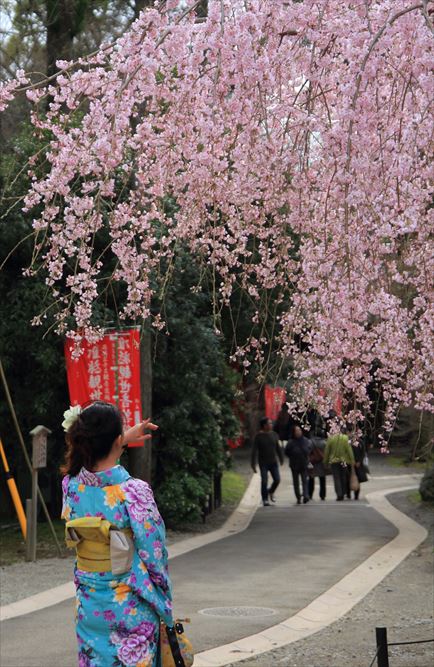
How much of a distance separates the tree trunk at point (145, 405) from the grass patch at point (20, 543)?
→ 5.02 feet

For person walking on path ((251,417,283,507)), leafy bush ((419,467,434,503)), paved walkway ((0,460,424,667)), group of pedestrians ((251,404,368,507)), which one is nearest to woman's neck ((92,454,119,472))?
paved walkway ((0,460,424,667))

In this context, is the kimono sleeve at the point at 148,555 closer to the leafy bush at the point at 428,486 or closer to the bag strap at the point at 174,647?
the bag strap at the point at 174,647

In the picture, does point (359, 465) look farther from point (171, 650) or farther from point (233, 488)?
point (171, 650)

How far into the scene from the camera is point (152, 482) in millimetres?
16969

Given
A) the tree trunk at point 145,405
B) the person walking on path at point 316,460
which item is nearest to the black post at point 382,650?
the tree trunk at point 145,405

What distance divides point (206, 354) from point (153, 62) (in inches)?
456

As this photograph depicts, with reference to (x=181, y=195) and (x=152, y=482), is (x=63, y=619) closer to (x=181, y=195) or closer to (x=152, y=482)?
(x=181, y=195)

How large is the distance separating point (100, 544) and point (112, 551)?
0.09 metres

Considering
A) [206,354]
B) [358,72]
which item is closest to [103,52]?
[358,72]

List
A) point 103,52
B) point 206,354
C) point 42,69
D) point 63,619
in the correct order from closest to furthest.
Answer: point 103,52
point 63,619
point 206,354
point 42,69

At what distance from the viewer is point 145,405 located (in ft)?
51.4

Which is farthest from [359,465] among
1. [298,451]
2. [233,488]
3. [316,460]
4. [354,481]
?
[233,488]

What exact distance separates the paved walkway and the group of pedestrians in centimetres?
94

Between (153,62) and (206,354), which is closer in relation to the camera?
(153,62)
